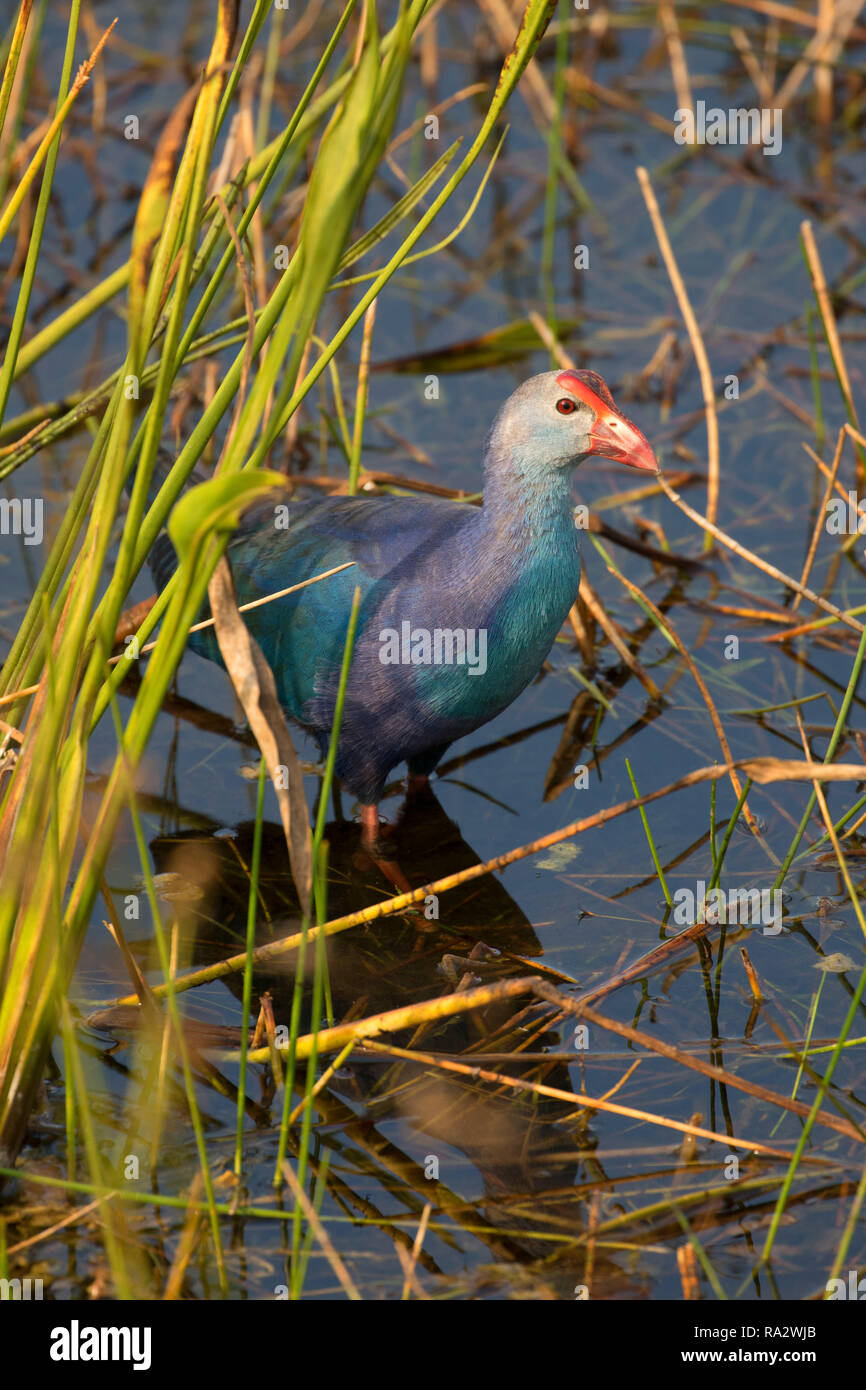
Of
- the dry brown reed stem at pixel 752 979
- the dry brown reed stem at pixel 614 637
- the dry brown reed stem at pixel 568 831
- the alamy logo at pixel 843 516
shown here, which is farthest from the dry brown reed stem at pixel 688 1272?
the alamy logo at pixel 843 516

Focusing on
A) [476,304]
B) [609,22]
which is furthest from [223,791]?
[609,22]

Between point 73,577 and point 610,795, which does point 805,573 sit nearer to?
point 610,795

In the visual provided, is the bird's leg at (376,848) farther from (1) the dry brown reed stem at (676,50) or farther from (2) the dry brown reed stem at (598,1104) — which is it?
(1) the dry brown reed stem at (676,50)

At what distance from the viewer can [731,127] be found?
21.0 feet

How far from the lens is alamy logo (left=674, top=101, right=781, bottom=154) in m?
6.30

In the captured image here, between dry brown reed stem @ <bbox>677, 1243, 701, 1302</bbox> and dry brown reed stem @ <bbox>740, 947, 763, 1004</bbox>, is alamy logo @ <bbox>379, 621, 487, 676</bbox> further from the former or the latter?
dry brown reed stem @ <bbox>677, 1243, 701, 1302</bbox>

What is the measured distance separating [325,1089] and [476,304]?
3.61m

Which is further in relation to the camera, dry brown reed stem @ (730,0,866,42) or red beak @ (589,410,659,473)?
dry brown reed stem @ (730,0,866,42)

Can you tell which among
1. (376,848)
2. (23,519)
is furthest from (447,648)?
(23,519)

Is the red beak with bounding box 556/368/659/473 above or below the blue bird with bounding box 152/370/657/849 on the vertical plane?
above

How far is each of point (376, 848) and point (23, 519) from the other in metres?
1.62

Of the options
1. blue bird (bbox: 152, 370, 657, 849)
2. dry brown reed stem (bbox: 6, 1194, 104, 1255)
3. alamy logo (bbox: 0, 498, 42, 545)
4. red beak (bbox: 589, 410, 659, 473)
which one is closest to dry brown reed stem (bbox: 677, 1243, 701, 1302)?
dry brown reed stem (bbox: 6, 1194, 104, 1255)
